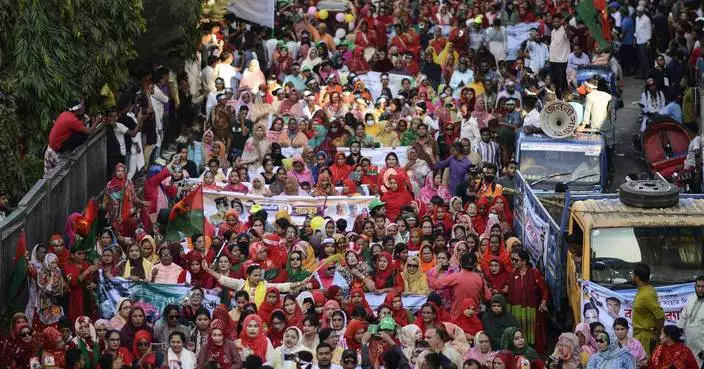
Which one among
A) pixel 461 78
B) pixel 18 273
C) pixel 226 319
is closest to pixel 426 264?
pixel 226 319

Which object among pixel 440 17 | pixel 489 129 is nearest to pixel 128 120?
pixel 489 129

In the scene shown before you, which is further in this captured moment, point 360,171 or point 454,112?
point 454,112

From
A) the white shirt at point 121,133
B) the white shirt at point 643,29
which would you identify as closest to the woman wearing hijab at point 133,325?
the white shirt at point 121,133

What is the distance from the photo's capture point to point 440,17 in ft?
133

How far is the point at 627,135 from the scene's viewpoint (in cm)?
3591

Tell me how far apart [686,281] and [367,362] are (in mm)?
3986

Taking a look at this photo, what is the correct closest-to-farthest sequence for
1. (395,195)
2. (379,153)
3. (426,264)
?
(426,264), (395,195), (379,153)

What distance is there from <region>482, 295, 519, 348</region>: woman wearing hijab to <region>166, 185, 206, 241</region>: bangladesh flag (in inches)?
190

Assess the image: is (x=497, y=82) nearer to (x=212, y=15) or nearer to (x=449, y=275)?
(x=212, y=15)

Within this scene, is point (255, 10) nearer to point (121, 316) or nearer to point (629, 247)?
point (629, 247)

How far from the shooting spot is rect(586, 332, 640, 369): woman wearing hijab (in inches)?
773

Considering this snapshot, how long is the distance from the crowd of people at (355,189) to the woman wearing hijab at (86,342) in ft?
0.08

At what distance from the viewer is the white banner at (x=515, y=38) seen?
37906 mm

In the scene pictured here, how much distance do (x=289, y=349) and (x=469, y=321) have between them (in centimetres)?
239
